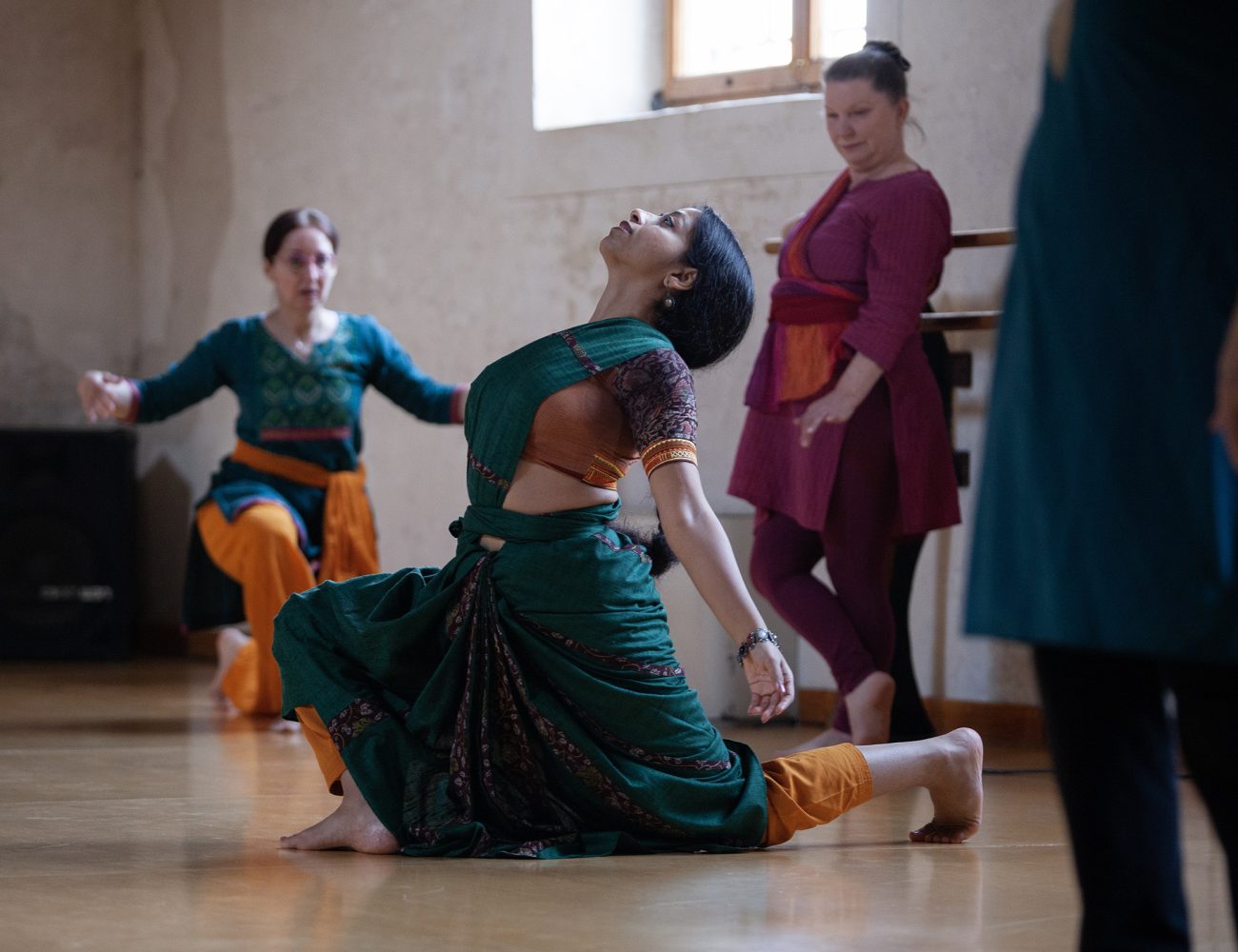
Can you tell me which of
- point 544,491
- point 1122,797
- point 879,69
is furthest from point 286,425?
point 1122,797

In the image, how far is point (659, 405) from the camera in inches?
99.8

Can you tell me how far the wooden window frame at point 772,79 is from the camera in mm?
5121

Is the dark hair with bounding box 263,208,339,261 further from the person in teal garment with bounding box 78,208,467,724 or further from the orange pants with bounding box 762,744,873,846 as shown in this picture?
the orange pants with bounding box 762,744,873,846

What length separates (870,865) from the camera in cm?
257

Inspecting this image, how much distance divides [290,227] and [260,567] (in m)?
1.01

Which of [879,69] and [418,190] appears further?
[418,190]

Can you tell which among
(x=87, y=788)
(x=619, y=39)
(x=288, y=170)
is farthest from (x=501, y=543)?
(x=288, y=170)

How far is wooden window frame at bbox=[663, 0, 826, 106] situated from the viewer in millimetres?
5121

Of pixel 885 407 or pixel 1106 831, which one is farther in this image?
pixel 885 407

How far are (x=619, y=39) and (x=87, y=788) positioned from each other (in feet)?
10.7

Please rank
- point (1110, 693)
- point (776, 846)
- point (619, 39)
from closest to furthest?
1. point (1110, 693)
2. point (776, 846)
3. point (619, 39)

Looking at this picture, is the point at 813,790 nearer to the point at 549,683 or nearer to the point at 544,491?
the point at 549,683

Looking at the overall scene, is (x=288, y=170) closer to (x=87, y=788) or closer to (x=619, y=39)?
(x=619, y=39)

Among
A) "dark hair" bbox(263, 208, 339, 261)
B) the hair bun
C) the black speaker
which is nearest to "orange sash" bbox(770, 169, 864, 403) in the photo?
the hair bun
